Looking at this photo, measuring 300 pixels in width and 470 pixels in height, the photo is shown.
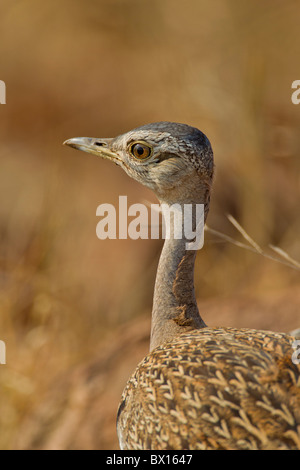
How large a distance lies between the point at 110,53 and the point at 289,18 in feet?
11.7

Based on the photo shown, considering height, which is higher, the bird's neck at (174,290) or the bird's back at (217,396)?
the bird's neck at (174,290)

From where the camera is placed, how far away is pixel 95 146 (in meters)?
3.30

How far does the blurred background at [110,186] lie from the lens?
14.6 feet

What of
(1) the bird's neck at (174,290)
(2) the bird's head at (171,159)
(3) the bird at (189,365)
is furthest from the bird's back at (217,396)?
(2) the bird's head at (171,159)

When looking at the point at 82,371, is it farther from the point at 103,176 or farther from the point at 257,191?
the point at 103,176

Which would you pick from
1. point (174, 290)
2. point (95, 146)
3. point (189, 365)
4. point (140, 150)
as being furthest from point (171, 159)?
point (189, 365)

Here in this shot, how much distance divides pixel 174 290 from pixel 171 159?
60 centimetres

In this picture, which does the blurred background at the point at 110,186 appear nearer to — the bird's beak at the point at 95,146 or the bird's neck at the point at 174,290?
the bird's neck at the point at 174,290

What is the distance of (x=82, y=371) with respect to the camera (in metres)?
4.35

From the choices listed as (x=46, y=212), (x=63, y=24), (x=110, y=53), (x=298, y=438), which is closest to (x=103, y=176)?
(x=46, y=212)

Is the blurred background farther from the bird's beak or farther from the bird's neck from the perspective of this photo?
the bird's beak

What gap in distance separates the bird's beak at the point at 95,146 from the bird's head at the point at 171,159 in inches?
3.2

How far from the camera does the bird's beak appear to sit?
10.7ft

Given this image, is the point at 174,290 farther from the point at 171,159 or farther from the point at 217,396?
the point at 217,396
